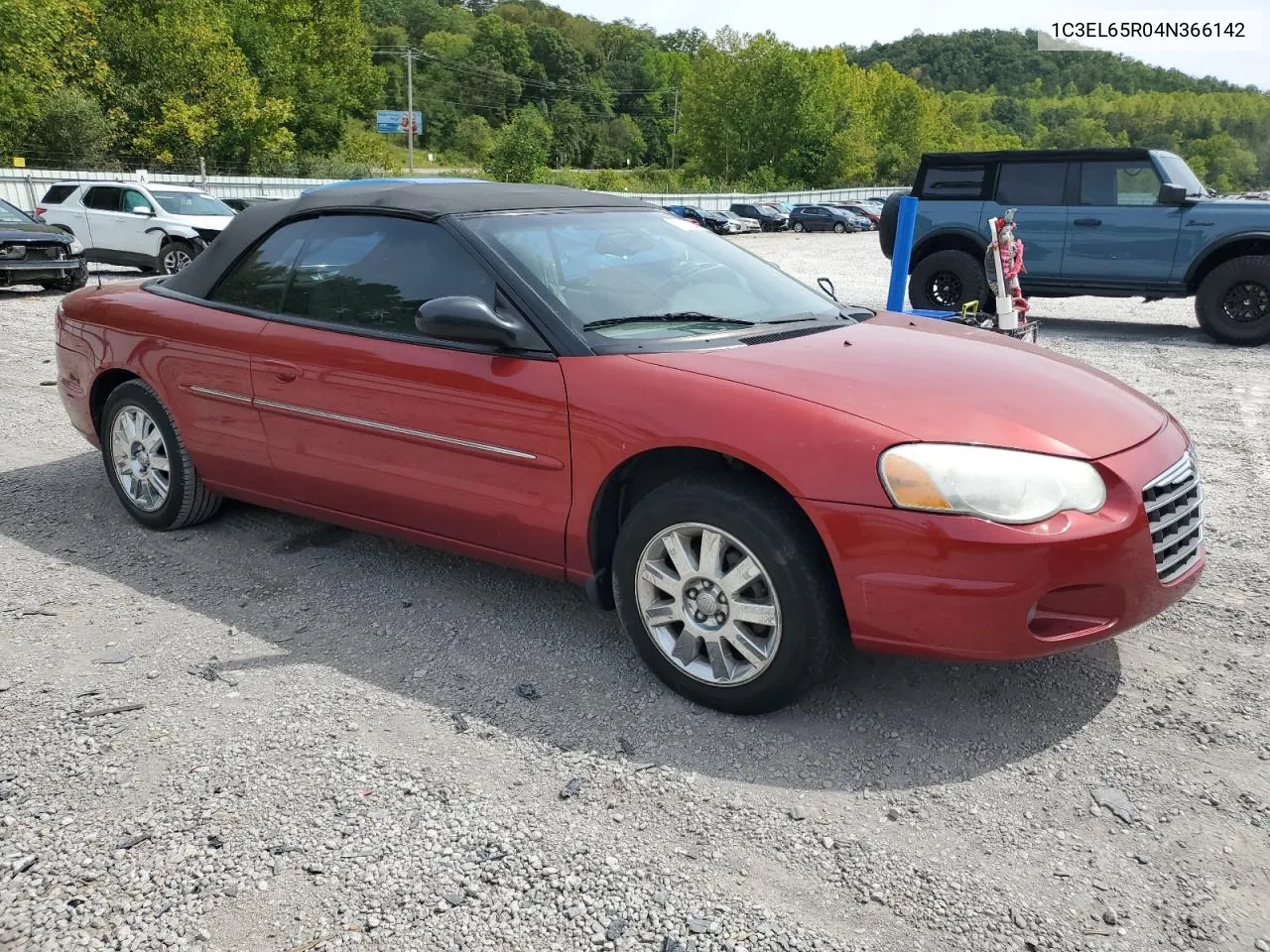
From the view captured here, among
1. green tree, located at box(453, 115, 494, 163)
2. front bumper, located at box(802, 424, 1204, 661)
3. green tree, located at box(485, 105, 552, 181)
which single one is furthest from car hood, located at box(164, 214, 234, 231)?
green tree, located at box(453, 115, 494, 163)

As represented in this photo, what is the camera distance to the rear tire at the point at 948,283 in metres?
12.2

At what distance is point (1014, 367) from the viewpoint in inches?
131

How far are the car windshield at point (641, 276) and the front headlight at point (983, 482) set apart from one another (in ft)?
3.24

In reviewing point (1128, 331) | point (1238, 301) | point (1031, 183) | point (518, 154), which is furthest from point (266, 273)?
point (518, 154)

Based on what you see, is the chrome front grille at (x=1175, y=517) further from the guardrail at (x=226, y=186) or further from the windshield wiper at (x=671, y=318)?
the guardrail at (x=226, y=186)

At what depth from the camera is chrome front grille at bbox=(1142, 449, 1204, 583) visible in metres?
2.89

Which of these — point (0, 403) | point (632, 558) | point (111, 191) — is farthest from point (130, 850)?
point (111, 191)

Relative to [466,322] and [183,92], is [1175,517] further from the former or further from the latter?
[183,92]

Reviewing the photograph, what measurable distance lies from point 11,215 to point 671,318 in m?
14.0

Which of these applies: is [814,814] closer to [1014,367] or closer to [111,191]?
[1014,367]

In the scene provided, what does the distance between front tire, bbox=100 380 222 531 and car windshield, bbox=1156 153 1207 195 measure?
10.7 metres

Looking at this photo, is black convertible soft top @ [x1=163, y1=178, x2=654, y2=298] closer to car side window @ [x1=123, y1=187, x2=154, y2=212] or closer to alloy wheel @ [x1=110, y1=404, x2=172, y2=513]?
alloy wheel @ [x1=110, y1=404, x2=172, y2=513]

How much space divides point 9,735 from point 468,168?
93.0 m

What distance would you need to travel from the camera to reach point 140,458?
15.2 ft
